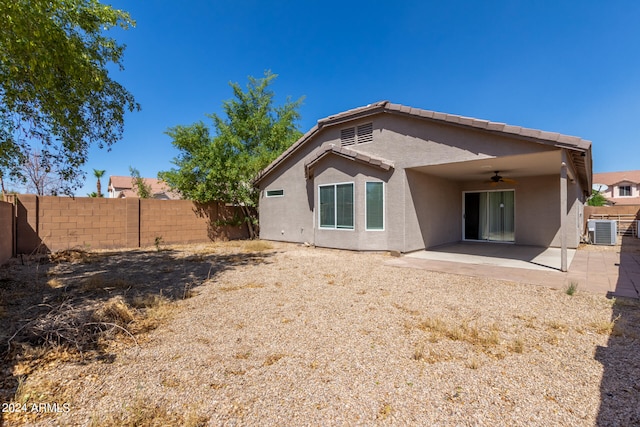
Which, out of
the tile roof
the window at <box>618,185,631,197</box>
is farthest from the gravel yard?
the window at <box>618,185,631,197</box>

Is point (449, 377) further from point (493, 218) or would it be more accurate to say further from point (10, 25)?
point (493, 218)

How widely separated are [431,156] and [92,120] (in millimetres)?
9204

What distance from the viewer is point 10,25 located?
3.84 metres

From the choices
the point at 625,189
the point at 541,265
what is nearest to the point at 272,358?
the point at 541,265

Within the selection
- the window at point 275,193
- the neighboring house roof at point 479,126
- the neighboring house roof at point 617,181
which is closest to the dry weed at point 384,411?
the neighboring house roof at point 479,126

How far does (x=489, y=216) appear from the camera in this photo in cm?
1331

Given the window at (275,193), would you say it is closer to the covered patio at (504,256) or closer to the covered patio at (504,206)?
the covered patio at (504,206)

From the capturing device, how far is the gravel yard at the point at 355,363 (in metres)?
2.36

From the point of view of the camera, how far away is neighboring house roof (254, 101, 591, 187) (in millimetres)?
6762

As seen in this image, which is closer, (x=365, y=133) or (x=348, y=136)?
(x=365, y=133)

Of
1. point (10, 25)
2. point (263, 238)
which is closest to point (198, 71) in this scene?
point (263, 238)

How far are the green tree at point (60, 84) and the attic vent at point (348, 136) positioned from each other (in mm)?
7218

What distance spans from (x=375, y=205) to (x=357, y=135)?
120 inches

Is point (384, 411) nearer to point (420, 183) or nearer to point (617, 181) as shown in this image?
point (420, 183)
